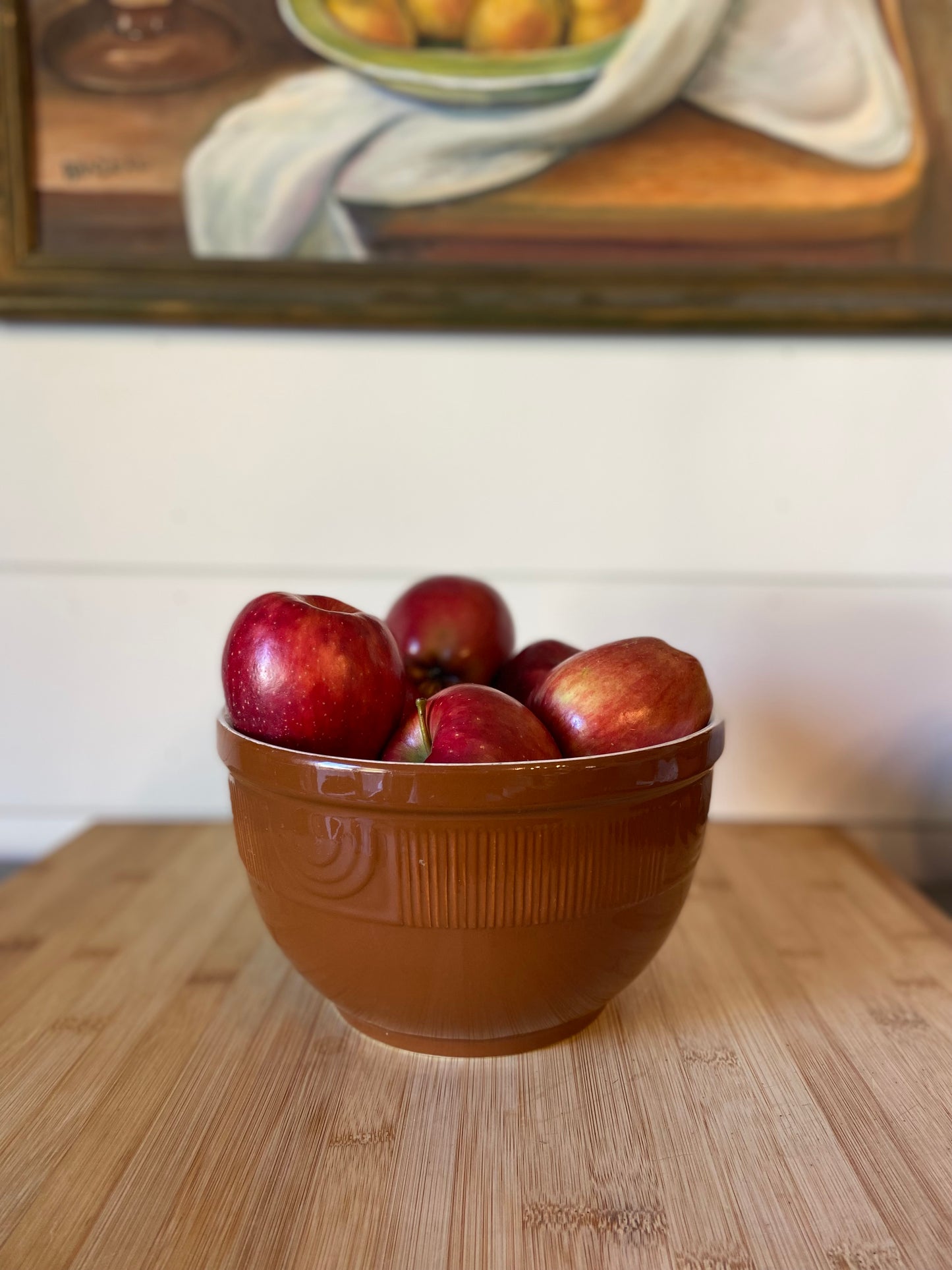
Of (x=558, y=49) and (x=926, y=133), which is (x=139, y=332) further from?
(x=926, y=133)

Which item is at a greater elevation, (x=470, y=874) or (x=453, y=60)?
(x=453, y=60)

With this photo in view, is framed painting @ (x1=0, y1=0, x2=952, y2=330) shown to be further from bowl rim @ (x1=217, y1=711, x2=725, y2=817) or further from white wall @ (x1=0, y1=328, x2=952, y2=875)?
bowl rim @ (x1=217, y1=711, x2=725, y2=817)

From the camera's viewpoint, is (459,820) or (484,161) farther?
(484,161)

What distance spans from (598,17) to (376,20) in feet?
0.71

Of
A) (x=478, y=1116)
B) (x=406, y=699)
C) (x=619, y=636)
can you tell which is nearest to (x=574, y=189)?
(x=619, y=636)

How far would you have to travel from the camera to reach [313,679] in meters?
0.51

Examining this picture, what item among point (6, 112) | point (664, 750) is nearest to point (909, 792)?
point (664, 750)

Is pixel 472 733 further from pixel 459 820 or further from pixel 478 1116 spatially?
pixel 478 1116

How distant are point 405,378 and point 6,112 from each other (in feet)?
1.52

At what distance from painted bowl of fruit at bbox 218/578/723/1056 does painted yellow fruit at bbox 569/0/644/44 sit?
68 centimetres

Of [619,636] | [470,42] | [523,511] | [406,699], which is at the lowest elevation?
[619,636]

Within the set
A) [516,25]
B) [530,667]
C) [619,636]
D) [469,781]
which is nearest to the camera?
[469,781]

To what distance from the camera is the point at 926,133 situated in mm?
908

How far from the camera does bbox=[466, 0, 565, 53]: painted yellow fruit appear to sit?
891mm
